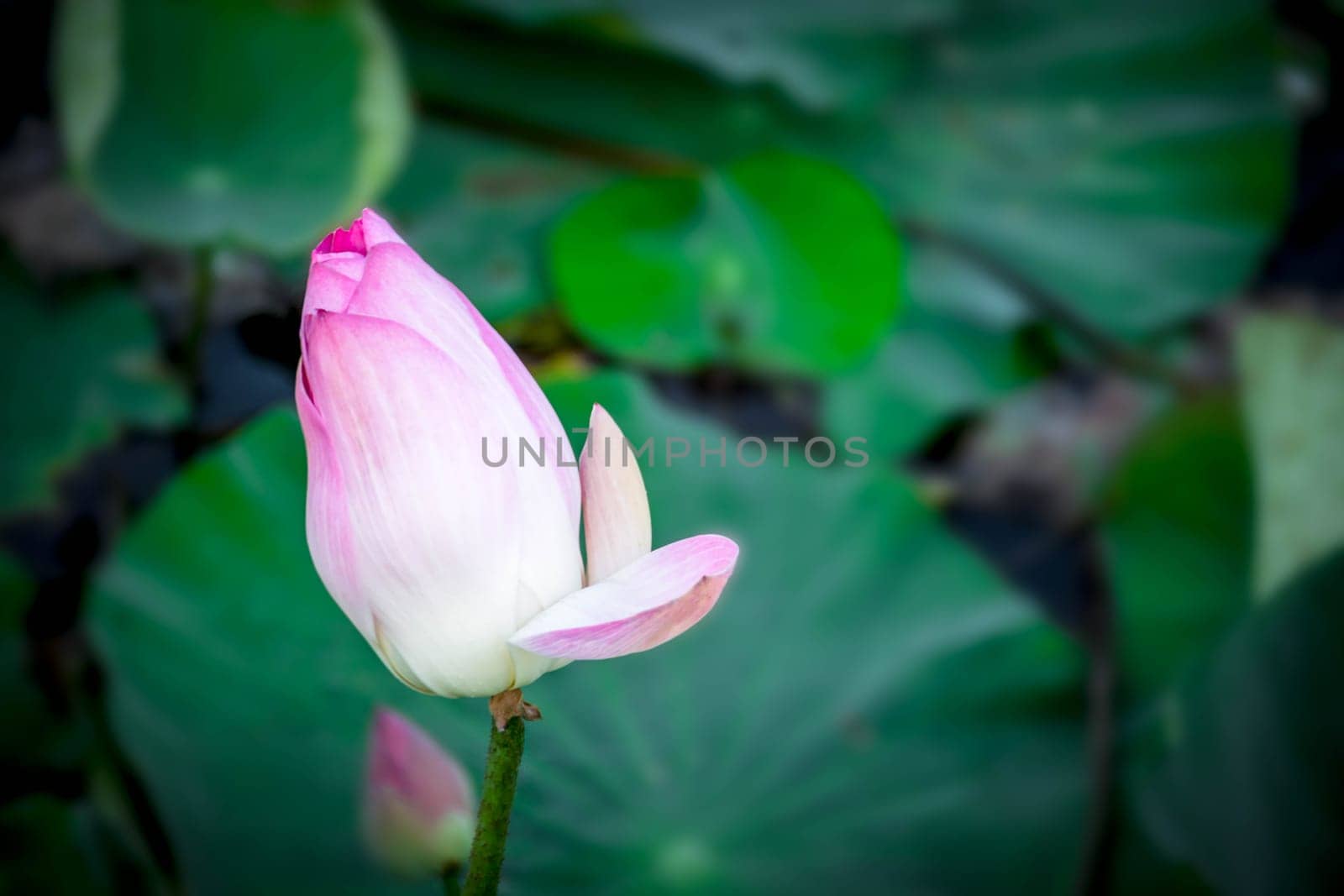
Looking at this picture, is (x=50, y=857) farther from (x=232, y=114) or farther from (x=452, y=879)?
(x=232, y=114)

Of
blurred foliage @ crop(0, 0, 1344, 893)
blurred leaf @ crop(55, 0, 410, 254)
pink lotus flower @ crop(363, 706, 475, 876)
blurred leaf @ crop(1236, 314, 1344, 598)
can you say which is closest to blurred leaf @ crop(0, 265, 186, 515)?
blurred foliage @ crop(0, 0, 1344, 893)

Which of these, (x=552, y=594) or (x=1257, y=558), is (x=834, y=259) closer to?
(x=1257, y=558)

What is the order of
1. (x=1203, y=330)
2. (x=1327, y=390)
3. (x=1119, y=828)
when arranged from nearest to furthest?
(x=1119, y=828) → (x=1327, y=390) → (x=1203, y=330)

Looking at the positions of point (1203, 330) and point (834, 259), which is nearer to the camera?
point (834, 259)

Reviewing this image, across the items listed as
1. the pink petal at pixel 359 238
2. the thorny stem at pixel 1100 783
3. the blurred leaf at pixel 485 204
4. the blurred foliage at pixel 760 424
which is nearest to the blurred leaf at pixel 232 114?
the blurred foliage at pixel 760 424

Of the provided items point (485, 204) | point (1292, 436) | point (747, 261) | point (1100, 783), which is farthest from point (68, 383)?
point (1292, 436)

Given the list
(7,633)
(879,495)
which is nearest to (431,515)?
(879,495)
